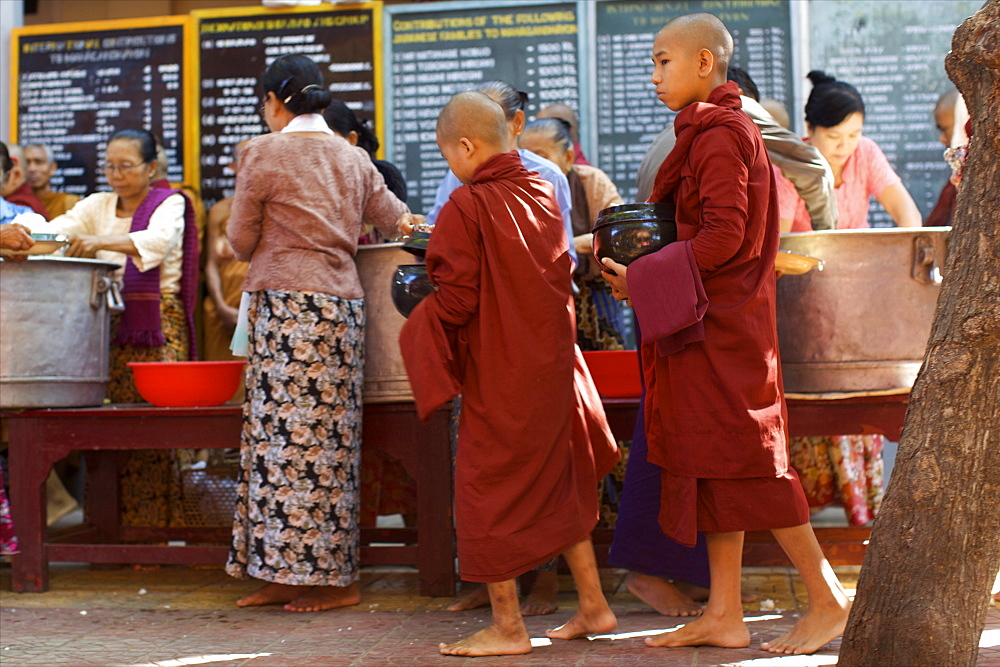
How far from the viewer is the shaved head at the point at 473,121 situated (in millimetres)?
3146

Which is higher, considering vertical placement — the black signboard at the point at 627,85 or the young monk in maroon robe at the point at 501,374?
the black signboard at the point at 627,85

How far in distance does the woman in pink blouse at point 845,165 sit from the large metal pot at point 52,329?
109 inches

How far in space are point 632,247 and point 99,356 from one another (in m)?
2.40

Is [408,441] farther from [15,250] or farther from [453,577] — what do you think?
[15,250]

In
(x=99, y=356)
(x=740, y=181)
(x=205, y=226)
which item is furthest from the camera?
(x=205, y=226)

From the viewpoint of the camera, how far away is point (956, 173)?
13.0ft

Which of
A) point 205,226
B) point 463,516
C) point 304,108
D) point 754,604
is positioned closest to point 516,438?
point 463,516

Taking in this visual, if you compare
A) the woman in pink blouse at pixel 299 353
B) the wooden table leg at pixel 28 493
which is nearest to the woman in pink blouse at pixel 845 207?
the woman in pink blouse at pixel 299 353

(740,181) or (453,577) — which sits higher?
(740,181)

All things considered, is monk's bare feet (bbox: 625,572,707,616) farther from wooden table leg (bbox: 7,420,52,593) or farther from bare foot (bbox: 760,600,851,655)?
wooden table leg (bbox: 7,420,52,593)

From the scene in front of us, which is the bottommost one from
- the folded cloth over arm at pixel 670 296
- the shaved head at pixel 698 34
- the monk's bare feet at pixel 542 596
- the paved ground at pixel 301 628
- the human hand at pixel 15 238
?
the paved ground at pixel 301 628

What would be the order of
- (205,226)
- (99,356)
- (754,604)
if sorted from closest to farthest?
(754,604) < (99,356) < (205,226)

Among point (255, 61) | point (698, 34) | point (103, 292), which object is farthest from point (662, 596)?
point (255, 61)

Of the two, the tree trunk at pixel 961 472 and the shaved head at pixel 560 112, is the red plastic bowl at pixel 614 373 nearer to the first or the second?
the shaved head at pixel 560 112
